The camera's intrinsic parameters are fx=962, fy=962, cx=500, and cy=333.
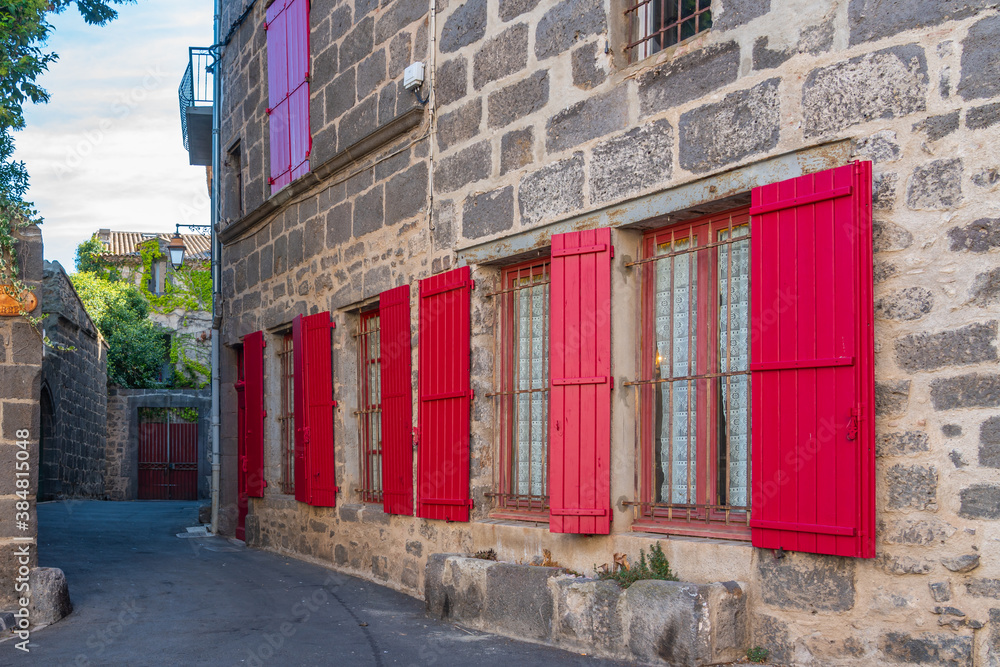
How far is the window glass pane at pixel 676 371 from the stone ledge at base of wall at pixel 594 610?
0.63 m

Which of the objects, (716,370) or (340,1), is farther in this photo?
(340,1)

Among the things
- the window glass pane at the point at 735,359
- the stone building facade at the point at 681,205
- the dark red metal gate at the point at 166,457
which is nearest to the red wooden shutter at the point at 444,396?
the stone building facade at the point at 681,205

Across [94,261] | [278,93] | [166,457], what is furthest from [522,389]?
[94,261]

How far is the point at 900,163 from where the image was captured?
12.7ft

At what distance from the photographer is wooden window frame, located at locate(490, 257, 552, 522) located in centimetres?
597

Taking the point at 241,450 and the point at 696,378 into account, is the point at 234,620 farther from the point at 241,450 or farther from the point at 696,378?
the point at 241,450

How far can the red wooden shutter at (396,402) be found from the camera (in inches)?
271

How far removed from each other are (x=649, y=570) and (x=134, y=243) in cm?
3312

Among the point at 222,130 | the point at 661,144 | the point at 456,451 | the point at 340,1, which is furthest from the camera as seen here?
the point at 222,130

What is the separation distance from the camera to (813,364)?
3.99m

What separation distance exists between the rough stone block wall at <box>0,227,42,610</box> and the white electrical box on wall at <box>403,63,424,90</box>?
8.59 ft

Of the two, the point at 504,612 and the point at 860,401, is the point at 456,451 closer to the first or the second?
the point at 504,612

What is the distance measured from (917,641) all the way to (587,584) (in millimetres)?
1605

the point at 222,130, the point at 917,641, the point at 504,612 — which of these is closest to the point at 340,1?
the point at 222,130
